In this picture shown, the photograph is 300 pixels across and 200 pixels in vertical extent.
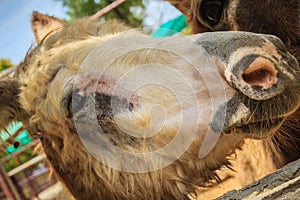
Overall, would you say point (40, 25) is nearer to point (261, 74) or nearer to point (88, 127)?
point (88, 127)

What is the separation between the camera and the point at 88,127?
2270mm

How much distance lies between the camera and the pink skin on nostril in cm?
162

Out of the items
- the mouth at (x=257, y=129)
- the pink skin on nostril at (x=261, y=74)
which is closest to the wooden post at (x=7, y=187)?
the mouth at (x=257, y=129)

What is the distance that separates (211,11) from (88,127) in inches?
46.0

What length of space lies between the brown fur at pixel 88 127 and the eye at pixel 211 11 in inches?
20.0

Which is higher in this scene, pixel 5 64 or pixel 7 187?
pixel 5 64

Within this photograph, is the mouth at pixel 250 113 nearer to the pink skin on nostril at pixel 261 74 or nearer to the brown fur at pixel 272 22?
the pink skin on nostril at pixel 261 74

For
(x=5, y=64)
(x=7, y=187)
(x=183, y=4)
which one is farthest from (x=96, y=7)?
(x=183, y=4)

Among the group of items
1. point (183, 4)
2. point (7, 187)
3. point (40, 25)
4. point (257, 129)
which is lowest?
point (7, 187)

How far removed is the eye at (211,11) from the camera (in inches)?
107

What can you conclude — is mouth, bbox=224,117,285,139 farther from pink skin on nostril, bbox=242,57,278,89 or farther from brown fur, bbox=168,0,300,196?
brown fur, bbox=168,0,300,196

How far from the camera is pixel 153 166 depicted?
221 cm

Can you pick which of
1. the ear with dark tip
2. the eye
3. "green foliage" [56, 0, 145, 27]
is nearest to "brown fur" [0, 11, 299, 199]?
the ear with dark tip

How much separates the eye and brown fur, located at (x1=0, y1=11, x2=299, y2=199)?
508 mm
